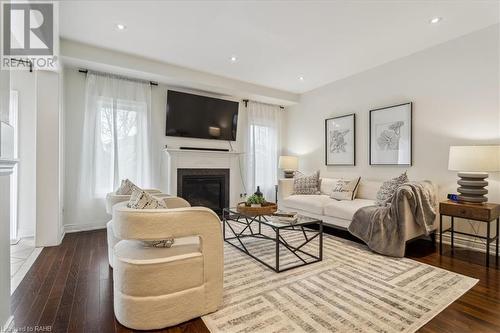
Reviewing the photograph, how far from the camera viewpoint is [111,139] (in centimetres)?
400

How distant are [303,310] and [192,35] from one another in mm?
3226

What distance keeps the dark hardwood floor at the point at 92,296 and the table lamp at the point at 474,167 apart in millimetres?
728

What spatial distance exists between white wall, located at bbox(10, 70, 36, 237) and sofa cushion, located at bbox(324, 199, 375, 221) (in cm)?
420

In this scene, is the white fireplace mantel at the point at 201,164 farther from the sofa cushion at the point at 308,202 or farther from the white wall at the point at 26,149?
the white wall at the point at 26,149

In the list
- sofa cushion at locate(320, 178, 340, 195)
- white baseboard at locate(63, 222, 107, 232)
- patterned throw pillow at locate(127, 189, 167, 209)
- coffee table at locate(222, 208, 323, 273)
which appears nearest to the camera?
patterned throw pillow at locate(127, 189, 167, 209)

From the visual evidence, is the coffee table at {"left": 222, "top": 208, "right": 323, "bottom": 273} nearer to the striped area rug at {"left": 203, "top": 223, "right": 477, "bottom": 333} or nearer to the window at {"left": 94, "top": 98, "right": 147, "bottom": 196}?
the striped area rug at {"left": 203, "top": 223, "right": 477, "bottom": 333}

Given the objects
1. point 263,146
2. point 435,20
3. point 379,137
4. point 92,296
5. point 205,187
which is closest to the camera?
point 92,296

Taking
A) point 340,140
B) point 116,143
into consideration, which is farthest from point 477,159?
point 116,143

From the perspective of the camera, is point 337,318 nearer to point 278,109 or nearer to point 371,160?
point 371,160

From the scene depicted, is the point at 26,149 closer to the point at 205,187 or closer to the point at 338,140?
the point at 205,187

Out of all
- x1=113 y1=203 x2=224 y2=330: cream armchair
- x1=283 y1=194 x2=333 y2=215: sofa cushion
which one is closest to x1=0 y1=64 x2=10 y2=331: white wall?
x1=113 y1=203 x2=224 y2=330: cream armchair

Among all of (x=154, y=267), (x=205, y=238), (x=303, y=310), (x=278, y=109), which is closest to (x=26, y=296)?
(x=154, y=267)

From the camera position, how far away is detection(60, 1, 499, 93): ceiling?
2.60 m

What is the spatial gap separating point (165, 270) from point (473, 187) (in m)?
3.42
